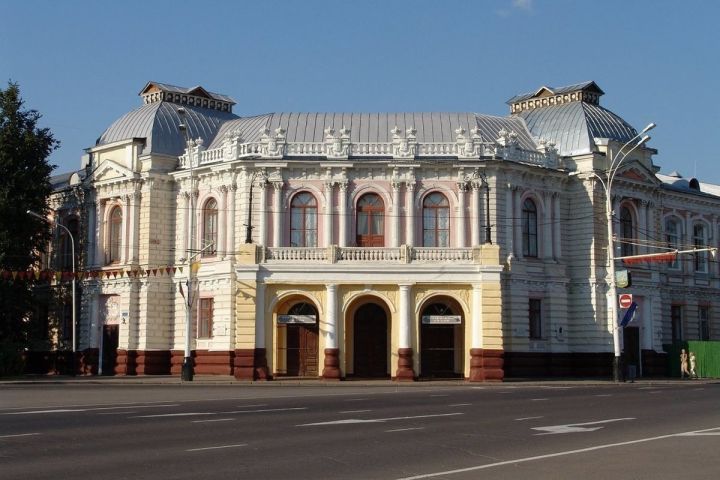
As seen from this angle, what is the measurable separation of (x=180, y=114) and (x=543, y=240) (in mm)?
21565

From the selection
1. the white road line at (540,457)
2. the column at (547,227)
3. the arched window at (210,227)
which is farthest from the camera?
the column at (547,227)

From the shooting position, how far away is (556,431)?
63.4 feet

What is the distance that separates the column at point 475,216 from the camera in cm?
4925

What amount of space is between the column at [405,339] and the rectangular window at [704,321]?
23.7 m

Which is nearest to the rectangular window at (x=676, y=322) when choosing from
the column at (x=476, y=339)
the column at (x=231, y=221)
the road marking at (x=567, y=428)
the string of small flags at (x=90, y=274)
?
the column at (x=476, y=339)

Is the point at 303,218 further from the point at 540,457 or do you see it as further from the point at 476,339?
the point at 540,457

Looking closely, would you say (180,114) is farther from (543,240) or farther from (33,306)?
(543,240)

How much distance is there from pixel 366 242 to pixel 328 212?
96.0 inches

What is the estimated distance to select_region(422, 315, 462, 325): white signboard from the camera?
47438 millimetres

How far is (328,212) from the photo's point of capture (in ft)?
162

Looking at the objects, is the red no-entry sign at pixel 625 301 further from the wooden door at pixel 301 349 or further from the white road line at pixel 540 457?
the white road line at pixel 540 457

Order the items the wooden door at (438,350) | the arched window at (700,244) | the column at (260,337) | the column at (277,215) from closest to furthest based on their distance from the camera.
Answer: the column at (260,337) → the wooden door at (438,350) → the column at (277,215) → the arched window at (700,244)

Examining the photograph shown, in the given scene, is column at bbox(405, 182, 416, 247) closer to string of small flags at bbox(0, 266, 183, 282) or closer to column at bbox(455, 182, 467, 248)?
column at bbox(455, 182, 467, 248)

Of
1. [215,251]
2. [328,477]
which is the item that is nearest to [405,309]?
[215,251]
